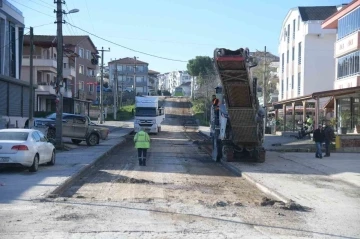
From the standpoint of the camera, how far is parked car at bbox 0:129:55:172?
17234mm

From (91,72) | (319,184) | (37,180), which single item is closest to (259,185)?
(319,184)

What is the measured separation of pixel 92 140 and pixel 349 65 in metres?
19.9

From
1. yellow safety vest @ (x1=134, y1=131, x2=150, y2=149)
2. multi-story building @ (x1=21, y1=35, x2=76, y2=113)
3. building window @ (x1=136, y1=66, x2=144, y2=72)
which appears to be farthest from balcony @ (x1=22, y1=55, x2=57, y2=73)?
building window @ (x1=136, y1=66, x2=144, y2=72)

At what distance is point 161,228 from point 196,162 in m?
14.9

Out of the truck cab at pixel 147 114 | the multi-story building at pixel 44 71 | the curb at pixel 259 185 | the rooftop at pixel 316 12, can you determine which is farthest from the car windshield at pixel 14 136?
the rooftop at pixel 316 12

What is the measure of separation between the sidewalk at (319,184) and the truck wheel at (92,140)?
1233cm

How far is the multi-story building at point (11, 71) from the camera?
32.9 metres

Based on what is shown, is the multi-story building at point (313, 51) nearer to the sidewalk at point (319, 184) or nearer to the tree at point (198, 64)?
the sidewalk at point (319, 184)

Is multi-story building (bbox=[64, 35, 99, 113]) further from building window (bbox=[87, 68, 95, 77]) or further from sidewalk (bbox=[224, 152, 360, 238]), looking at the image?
sidewalk (bbox=[224, 152, 360, 238])

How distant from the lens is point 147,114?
49094 mm

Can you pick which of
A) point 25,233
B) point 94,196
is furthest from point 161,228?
point 94,196

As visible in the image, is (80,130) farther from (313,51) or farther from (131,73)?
(131,73)

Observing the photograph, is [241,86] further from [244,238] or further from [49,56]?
[49,56]

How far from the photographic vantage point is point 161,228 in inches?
368
